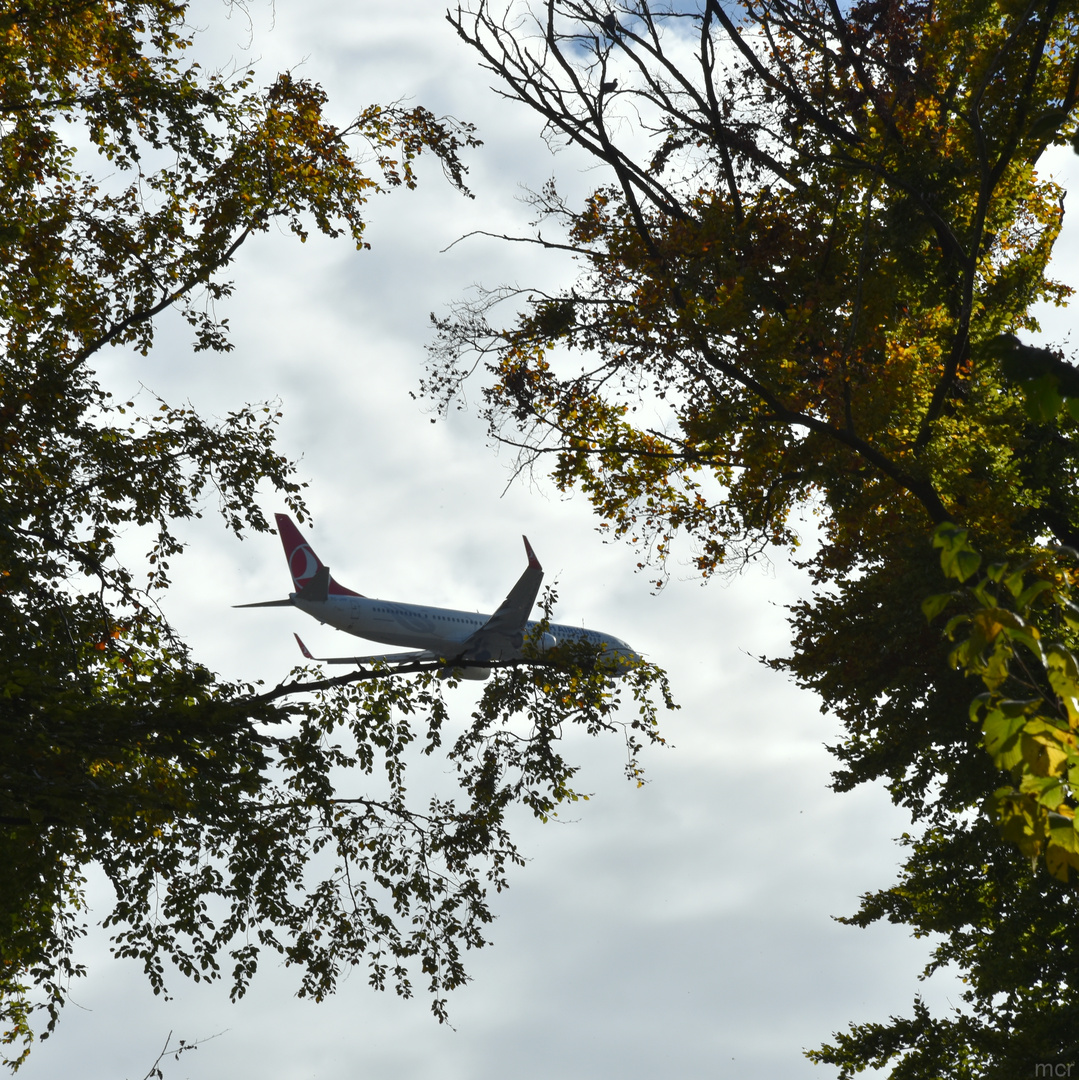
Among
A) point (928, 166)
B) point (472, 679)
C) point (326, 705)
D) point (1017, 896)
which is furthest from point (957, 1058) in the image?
point (472, 679)

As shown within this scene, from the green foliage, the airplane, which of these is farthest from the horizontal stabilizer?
the green foliage

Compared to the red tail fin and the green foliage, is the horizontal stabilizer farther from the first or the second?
the green foliage

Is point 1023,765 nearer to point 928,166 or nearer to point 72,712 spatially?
point 72,712

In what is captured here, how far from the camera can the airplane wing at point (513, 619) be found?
3553cm

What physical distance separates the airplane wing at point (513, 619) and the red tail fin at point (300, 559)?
1225 centimetres

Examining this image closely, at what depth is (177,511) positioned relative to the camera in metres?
12.8

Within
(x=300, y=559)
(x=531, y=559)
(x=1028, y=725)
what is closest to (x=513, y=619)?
(x=531, y=559)

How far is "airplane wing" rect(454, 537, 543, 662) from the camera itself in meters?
35.5

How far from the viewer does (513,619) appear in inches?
1479

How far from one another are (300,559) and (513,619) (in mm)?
17466

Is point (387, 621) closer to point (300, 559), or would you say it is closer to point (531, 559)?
point (300, 559)

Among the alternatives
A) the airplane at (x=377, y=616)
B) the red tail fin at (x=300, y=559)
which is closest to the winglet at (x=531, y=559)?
the airplane at (x=377, y=616)

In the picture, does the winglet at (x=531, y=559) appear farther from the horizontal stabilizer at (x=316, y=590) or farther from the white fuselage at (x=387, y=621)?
the horizontal stabilizer at (x=316, y=590)

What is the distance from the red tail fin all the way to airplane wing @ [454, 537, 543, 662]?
12.3m
